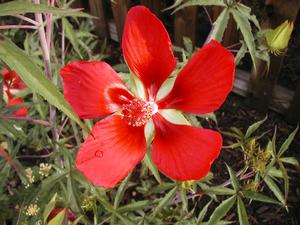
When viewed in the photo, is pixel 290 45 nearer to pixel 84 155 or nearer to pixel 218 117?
pixel 218 117

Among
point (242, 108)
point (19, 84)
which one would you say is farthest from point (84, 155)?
point (242, 108)

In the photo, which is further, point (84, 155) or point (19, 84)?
point (19, 84)

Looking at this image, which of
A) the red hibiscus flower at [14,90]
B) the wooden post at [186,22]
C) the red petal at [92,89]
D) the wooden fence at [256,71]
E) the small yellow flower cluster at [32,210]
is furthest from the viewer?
the wooden post at [186,22]

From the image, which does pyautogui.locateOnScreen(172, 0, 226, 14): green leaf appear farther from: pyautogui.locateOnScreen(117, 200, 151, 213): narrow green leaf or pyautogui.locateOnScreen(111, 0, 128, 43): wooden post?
pyautogui.locateOnScreen(111, 0, 128, 43): wooden post

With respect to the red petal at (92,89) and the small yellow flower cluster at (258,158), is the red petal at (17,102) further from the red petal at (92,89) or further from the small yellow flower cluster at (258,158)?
the small yellow flower cluster at (258,158)

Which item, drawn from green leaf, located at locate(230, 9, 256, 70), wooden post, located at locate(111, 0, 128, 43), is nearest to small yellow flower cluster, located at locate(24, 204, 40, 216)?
green leaf, located at locate(230, 9, 256, 70)

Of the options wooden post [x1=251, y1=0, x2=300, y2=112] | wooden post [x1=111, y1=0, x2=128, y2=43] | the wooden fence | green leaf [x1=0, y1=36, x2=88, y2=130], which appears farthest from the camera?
wooden post [x1=111, y1=0, x2=128, y2=43]

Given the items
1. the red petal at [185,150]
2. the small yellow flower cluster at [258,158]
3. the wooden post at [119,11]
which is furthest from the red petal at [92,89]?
the wooden post at [119,11]
